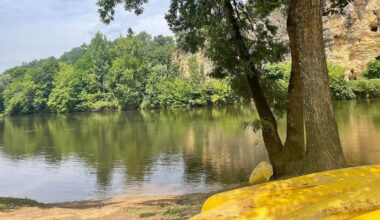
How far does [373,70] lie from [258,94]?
187ft

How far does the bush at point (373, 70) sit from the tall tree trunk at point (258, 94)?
56666 millimetres

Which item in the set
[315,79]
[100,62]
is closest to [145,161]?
[315,79]

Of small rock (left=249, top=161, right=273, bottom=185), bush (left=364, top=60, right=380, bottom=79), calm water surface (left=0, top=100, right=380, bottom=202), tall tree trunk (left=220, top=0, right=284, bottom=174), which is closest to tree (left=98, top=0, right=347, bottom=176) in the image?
tall tree trunk (left=220, top=0, right=284, bottom=174)

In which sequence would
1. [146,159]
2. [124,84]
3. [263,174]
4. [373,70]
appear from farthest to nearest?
[124,84] → [373,70] → [146,159] → [263,174]

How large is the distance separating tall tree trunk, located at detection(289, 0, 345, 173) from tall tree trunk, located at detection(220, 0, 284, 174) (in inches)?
179

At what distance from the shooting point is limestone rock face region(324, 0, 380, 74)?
221 ft

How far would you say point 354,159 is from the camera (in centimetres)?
2002

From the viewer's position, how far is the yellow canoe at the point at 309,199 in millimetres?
4469

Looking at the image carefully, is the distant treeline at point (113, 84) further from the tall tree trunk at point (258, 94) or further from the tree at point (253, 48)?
the tall tree trunk at point (258, 94)

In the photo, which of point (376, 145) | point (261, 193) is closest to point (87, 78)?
point (376, 145)

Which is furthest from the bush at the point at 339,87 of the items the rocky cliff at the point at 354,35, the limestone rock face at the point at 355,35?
the limestone rock face at the point at 355,35

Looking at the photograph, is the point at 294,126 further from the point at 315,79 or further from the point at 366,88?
the point at 366,88

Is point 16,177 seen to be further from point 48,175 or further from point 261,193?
point 261,193

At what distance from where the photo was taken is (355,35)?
224 ft
